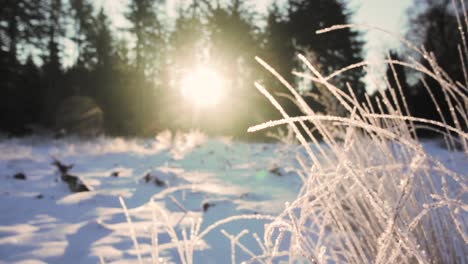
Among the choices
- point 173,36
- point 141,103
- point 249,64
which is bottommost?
point 141,103

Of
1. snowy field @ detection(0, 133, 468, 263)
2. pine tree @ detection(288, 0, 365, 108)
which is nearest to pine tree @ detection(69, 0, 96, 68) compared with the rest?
pine tree @ detection(288, 0, 365, 108)

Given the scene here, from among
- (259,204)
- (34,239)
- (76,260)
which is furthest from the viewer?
(259,204)

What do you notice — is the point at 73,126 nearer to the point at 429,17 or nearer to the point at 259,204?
the point at 259,204

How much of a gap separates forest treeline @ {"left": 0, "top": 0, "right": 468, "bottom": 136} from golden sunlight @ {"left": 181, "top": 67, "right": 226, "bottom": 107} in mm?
422

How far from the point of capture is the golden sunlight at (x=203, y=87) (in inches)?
667

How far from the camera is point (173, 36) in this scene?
61.6ft

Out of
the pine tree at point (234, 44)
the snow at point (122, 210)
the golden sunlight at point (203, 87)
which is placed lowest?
the snow at point (122, 210)

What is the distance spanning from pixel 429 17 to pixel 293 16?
308 inches

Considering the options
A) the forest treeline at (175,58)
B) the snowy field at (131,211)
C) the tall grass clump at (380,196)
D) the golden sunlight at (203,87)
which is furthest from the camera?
the golden sunlight at (203,87)

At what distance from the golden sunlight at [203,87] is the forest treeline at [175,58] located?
0.42m

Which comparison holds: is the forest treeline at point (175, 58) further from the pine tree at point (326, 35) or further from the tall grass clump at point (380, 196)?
the tall grass clump at point (380, 196)

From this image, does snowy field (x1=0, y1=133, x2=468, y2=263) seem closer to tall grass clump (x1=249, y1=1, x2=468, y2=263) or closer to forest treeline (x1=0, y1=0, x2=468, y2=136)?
tall grass clump (x1=249, y1=1, x2=468, y2=263)

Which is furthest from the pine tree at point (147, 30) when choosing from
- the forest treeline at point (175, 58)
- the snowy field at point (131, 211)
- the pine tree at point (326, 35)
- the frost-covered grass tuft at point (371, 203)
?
the frost-covered grass tuft at point (371, 203)

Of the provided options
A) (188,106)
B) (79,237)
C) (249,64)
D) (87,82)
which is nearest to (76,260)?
(79,237)
